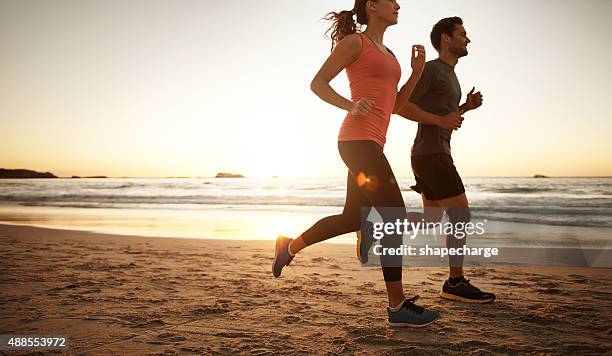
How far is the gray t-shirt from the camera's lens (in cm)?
388

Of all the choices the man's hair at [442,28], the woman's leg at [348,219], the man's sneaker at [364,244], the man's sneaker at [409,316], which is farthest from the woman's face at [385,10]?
the man's sneaker at [409,316]

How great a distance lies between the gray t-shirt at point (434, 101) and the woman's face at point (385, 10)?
0.72 metres

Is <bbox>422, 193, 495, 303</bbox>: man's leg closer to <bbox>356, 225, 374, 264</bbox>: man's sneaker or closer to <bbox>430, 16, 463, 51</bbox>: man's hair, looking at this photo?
<bbox>356, 225, 374, 264</bbox>: man's sneaker

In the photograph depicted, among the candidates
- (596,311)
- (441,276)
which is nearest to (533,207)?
(441,276)

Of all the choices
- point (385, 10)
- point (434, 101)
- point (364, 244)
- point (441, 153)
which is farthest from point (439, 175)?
point (385, 10)

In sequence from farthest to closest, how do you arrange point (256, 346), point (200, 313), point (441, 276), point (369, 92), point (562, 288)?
1. point (441, 276)
2. point (562, 288)
3. point (200, 313)
4. point (369, 92)
5. point (256, 346)

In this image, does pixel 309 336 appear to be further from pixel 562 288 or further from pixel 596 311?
pixel 562 288

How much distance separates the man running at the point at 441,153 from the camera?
151 inches

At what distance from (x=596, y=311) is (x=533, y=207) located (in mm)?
16282

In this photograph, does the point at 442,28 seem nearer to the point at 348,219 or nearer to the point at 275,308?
the point at 348,219

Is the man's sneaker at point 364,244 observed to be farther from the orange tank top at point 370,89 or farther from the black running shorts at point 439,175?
the black running shorts at point 439,175

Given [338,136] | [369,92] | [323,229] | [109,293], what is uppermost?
[369,92]

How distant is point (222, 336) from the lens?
293cm

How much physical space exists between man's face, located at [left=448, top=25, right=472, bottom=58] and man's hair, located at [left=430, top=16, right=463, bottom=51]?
0.13 ft
